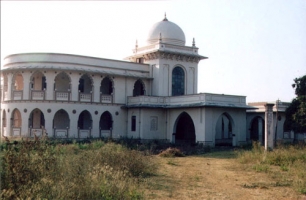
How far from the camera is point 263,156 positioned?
20.2 m

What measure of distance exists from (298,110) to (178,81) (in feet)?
37.5

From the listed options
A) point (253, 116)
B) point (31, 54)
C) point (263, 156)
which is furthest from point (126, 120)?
point (263, 156)

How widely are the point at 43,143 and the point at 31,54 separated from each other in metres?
23.4

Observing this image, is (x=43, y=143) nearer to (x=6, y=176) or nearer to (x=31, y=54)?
(x=6, y=176)

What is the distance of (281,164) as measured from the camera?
61.4 ft

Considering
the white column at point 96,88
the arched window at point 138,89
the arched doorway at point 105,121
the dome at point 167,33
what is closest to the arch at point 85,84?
the white column at point 96,88

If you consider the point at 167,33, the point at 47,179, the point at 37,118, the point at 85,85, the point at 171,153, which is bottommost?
the point at 171,153

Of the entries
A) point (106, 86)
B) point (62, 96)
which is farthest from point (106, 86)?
point (62, 96)

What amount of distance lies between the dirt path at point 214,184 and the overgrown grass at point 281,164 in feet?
1.67

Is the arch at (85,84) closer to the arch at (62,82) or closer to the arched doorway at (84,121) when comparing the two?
the arch at (62,82)

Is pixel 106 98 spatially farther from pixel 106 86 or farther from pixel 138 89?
pixel 138 89

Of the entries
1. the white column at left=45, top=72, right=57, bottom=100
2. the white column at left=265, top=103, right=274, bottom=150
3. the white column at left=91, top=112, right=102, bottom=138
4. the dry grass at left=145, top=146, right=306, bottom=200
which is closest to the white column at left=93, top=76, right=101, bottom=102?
the white column at left=91, top=112, right=102, bottom=138

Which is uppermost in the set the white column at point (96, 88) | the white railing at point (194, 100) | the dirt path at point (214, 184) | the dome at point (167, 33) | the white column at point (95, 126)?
the dome at point (167, 33)

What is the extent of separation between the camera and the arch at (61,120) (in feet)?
111
